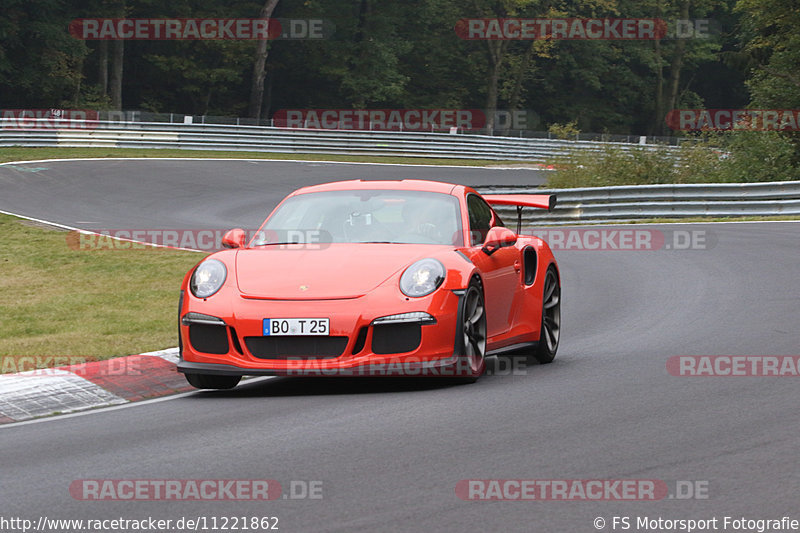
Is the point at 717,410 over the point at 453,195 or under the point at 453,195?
under

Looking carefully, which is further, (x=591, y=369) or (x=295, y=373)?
(x=591, y=369)

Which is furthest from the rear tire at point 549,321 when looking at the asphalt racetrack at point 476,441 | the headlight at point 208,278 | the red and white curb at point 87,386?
the red and white curb at point 87,386

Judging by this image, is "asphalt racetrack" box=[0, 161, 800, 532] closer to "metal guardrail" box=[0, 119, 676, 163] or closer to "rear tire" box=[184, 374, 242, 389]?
"rear tire" box=[184, 374, 242, 389]

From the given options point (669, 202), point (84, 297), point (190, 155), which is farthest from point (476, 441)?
point (190, 155)

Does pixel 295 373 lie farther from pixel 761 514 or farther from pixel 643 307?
pixel 643 307

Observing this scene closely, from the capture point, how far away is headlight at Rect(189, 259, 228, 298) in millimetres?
8133

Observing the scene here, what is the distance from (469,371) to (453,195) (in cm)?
164

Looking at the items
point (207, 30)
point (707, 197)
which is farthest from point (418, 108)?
point (707, 197)

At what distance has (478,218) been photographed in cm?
946

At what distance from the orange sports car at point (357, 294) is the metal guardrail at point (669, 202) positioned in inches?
592

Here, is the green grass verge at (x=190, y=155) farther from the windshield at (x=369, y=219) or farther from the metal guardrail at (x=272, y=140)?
the windshield at (x=369, y=219)

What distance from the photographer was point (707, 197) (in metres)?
24.5

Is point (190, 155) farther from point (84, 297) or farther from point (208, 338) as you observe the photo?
point (208, 338)

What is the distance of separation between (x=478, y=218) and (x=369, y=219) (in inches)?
36.2
